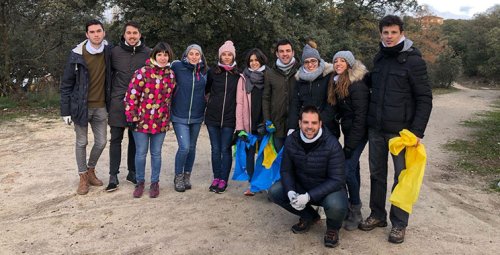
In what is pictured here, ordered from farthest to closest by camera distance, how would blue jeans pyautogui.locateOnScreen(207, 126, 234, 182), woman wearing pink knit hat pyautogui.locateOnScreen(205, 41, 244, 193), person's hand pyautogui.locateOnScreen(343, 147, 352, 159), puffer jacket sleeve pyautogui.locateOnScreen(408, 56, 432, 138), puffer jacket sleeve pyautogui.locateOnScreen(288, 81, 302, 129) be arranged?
1. blue jeans pyautogui.locateOnScreen(207, 126, 234, 182)
2. woman wearing pink knit hat pyautogui.locateOnScreen(205, 41, 244, 193)
3. puffer jacket sleeve pyautogui.locateOnScreen(288, 81, 302, 129)
4. person's hand pyautogui.locateOnScreen(343, 147, 352, 159)
5. puffer jacket sleeve pyautogui.locateOnScreen(408, 56, 432, 138)

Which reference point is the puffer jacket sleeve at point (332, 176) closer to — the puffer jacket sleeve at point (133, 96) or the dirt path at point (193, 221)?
the dirt path at point (193, 221)

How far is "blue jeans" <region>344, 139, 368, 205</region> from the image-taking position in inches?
149

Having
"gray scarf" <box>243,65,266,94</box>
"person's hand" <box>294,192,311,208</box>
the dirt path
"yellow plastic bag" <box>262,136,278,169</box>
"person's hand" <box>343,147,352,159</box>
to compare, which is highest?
"gray scarf" <box>243,65,266,94</box>

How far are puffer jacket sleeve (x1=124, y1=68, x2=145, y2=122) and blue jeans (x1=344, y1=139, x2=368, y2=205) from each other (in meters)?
2.23

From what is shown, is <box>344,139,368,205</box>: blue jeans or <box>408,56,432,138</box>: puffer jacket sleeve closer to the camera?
<box>408,56,432,138</box>: puffer jacket sleeve

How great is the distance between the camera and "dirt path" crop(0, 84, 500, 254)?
353 cm

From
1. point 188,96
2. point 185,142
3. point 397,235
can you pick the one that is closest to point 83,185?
point 185,142

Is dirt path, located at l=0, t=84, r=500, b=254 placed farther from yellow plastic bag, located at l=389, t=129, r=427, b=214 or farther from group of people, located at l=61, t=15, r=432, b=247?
yellow plastic bag, located at l=389, t=129, r=427, b=214

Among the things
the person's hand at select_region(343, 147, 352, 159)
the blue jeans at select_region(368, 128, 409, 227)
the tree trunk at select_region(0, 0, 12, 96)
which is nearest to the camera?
the blue jeans at select_region(368, 128, 409, 227)

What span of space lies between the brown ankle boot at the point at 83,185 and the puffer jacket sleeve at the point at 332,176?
2733 mm

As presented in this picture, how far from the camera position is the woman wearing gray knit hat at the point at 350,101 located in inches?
144

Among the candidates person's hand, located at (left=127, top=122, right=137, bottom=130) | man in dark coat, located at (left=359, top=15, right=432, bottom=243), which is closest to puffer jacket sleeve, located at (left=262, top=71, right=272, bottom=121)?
man in dark coat, located at (left=359, top=15, right=432, bottom=243)

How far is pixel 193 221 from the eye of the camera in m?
4.07

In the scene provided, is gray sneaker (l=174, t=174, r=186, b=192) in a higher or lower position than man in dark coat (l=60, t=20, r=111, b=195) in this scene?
lower
